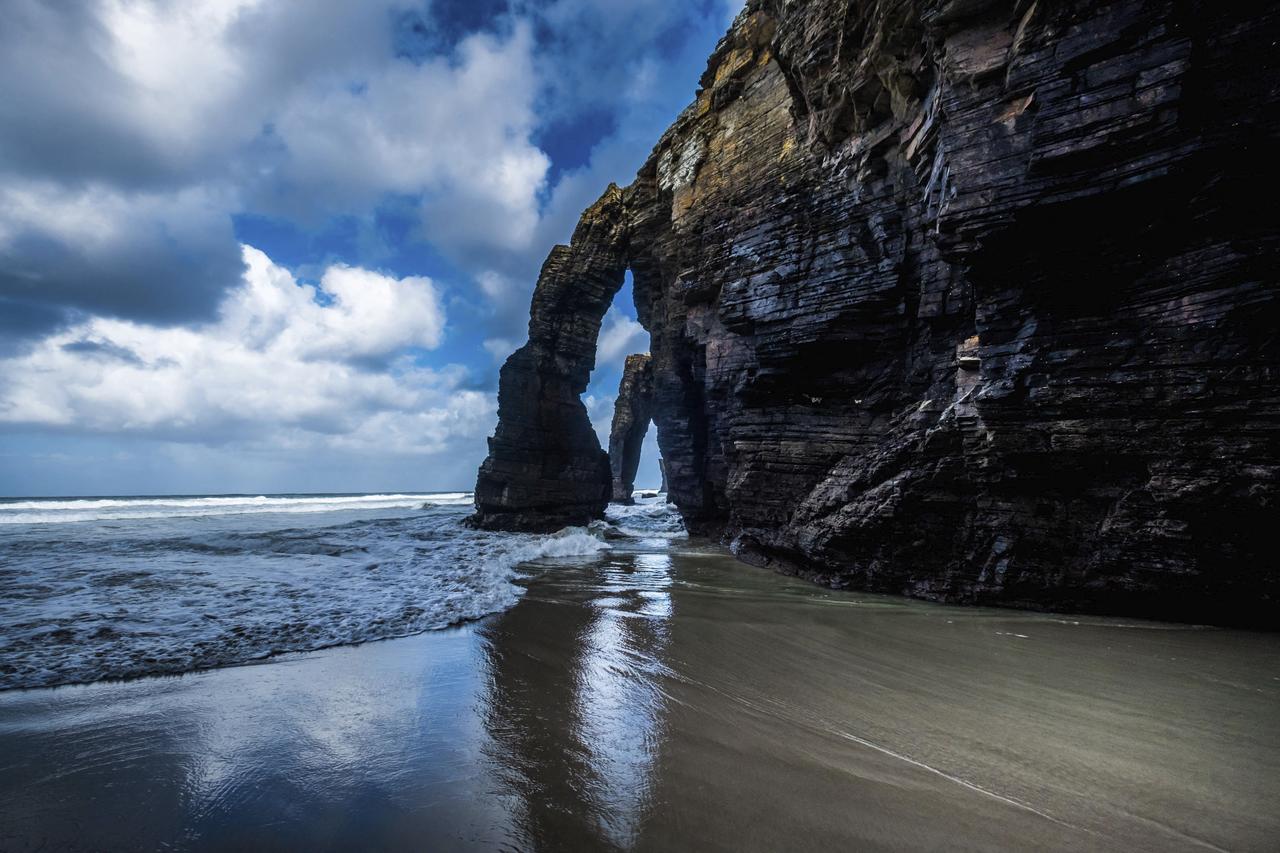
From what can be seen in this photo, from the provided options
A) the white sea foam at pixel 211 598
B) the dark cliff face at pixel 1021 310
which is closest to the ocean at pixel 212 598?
the white sea foam at pixel 211 598

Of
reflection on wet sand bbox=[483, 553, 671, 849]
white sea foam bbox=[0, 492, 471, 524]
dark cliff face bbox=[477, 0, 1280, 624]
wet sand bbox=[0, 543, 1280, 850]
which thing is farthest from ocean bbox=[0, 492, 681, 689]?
white sea foam bbox=[0, 492, 471, 524]

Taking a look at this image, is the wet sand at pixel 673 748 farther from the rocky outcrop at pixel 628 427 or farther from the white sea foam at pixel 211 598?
the rocky outcrop at pixel 628 427

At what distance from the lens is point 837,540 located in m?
9.98

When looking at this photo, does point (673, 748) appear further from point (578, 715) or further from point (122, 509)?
point (122, 509)

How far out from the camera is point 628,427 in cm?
5141

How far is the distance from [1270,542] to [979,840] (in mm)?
7102

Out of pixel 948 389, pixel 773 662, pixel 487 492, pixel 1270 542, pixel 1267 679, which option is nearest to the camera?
pixel 1267 679

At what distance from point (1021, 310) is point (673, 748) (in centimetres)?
841

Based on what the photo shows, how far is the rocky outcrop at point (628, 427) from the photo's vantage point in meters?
45.8

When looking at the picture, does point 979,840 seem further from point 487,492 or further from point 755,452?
point 487,492

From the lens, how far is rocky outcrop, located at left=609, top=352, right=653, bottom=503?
45.8 meters

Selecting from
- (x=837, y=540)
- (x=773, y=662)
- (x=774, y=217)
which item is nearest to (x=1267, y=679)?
(x=773, y=662)

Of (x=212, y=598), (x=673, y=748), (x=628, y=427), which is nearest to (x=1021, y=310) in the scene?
(x=673, y=748)

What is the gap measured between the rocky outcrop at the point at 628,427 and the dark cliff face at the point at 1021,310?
31775 millimetres
